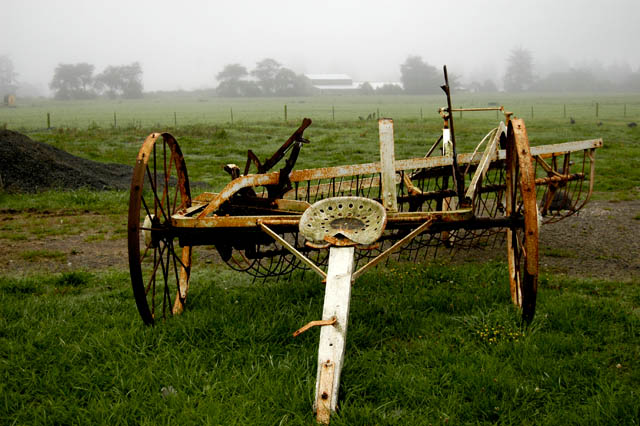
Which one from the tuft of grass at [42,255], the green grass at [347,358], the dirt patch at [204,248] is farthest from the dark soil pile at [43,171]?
the green grass at [347,358]

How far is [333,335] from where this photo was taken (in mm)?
2713

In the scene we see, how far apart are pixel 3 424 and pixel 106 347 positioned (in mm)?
775

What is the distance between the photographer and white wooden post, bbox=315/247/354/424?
2.53m

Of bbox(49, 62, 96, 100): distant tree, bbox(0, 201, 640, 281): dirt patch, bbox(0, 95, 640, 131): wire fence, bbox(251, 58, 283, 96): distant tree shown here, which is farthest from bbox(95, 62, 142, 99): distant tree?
bbox(0, 201, 640, 281): dirt patch

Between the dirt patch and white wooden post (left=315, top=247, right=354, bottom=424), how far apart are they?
9.29 feet

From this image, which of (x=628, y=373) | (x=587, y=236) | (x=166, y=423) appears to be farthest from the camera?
(x=587, y=236)

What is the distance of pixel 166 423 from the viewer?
2.59 metres

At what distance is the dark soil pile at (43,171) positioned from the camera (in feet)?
31.8

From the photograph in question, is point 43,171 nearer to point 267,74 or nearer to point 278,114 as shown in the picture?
point 278,114

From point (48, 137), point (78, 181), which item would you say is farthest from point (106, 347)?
point (48, 137)

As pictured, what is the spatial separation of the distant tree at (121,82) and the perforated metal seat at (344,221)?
323ft

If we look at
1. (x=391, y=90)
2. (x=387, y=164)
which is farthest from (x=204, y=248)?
(x=391, y=90)

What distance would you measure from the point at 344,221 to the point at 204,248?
10.6 ft

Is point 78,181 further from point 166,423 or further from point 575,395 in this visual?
point 575,395
